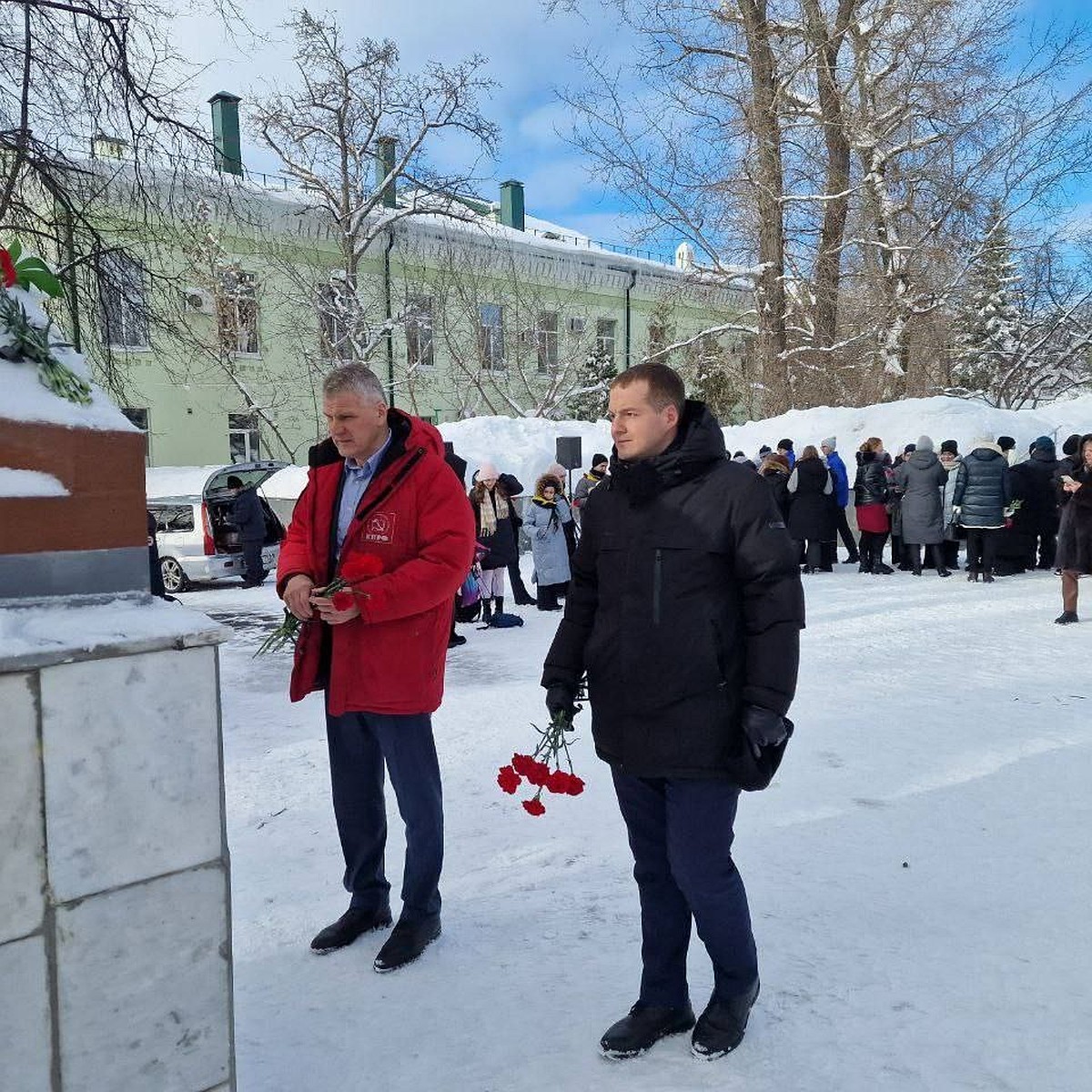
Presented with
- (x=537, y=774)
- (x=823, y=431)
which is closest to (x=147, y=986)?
(x=537, y=774)

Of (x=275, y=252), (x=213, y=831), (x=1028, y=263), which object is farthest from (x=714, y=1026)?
(x=1028, y=263)

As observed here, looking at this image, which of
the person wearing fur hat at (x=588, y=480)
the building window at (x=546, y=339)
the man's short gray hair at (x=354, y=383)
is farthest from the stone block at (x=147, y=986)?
the building window at (x=546, y=339)

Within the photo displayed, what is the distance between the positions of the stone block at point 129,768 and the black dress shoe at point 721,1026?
1.41 metres

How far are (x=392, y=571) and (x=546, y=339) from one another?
25.3 meters

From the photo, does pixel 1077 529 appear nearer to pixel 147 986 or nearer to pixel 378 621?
pixel 378 621

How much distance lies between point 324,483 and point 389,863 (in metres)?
1.58

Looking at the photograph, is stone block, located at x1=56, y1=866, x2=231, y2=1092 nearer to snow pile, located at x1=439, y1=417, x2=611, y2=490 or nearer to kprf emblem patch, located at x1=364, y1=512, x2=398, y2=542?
kprf emblem patch, located at x1=364, y1=512, x2=398, y2=542

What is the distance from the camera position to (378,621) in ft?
9.66

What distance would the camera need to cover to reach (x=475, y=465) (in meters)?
16.8

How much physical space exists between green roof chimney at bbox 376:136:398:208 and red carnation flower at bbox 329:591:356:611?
1816cm

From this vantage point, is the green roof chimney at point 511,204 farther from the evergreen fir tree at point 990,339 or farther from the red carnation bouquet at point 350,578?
the red carnation bouquet at point 350,578

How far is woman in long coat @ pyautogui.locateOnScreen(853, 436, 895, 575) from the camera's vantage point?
1258 cm

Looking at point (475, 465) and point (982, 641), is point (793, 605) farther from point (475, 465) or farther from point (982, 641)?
point (475, 465)

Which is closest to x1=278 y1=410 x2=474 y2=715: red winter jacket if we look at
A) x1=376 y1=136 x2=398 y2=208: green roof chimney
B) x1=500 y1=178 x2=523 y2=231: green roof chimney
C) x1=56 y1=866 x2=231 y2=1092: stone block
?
x1=56 y1=866 x2=231 y2=1092: stone block
